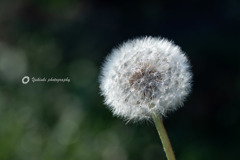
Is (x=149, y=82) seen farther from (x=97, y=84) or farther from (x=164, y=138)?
(x=97, y=84)

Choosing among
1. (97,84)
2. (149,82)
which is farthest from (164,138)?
(97,84)

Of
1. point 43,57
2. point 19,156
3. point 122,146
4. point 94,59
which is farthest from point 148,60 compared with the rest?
point 43,57

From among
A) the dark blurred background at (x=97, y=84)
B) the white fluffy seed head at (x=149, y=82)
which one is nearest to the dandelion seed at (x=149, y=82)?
the white fluffy seed head at (x=149, y=82)

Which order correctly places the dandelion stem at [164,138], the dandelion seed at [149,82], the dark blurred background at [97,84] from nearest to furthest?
1. the dandelion stem at [164,138]
2. the dandelion seed at [149,82]
3. the dark blurred background at [97,84]

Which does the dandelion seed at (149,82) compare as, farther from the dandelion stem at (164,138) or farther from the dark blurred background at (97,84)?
the dark blurred background at (97,84)

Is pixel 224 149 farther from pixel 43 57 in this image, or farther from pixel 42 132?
pixel 43 57

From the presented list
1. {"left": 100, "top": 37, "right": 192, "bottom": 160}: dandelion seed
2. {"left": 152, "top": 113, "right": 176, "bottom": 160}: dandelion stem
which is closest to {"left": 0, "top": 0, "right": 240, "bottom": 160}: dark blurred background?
{"left": 100, "top": 37, "right": 192, "bottom": 160}: dandelion seed

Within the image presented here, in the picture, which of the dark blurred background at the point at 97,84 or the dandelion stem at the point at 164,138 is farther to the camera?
the dark blurred background at the point at 97,84
